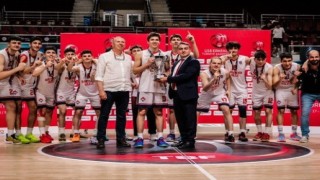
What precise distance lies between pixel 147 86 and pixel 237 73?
1863 millimetres

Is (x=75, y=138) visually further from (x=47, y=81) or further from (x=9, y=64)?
(x=9, y=64)

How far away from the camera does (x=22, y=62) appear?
7344mm

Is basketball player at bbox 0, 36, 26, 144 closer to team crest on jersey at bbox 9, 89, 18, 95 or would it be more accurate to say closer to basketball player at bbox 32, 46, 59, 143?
team crest on jersey at bbox 9, 89, 18, 95

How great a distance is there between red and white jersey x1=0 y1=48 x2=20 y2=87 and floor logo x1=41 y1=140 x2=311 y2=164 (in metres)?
1.27

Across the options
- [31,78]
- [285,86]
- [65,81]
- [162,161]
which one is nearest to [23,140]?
[31,78]

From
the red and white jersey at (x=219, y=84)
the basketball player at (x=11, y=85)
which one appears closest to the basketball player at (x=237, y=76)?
the red and white jersey at (x=219, y=84)

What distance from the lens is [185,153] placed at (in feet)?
20.8

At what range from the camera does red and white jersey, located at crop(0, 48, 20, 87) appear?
292 inches

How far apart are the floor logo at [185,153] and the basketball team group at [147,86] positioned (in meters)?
0.30

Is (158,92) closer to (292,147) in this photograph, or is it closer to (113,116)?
(292,147)

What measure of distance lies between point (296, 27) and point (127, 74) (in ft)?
51.2

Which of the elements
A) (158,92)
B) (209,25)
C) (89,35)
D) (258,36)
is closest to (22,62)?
(158,92)

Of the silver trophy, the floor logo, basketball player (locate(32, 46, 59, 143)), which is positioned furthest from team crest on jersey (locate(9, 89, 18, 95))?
the silver trophy

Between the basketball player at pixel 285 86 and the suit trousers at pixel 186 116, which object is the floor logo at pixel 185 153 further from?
the basketball player at pixel 285 86
